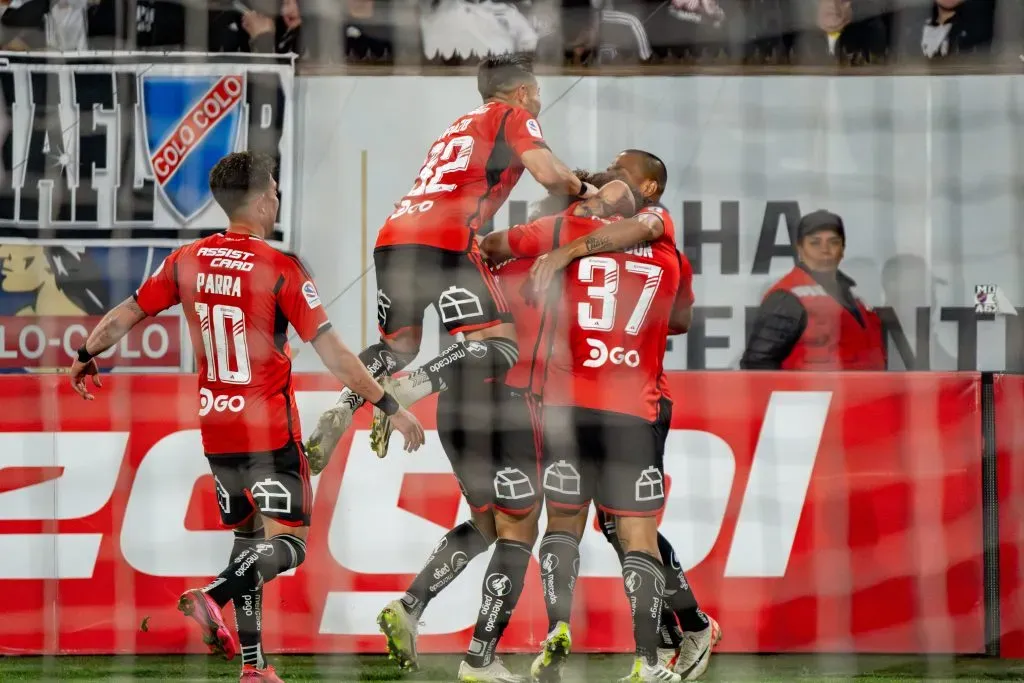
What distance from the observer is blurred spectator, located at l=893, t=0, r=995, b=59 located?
4.75 meters

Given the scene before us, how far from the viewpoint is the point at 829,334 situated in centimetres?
432

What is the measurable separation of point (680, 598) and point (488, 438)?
0.69 metres

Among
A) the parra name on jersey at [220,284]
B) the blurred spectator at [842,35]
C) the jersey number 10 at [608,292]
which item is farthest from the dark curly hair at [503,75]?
the blurred spectator at [842,35]

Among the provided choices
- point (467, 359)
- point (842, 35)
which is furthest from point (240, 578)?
point (842, 35)

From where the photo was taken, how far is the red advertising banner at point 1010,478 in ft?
12.6

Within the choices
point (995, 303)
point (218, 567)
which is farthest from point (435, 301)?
point (995, 303)

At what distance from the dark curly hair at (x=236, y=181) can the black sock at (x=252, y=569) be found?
2.77 ft

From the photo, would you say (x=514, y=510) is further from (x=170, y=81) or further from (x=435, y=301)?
(x=170, y=81)

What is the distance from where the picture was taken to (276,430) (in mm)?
3203

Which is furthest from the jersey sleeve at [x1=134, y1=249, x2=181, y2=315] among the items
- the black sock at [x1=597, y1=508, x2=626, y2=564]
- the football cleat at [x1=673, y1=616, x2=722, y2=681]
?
the football cleat at [x1=673, y1=616, x2=722, y2=681]

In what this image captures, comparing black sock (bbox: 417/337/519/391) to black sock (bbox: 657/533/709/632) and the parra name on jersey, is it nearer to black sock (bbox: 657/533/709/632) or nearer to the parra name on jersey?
the parra name on jersey

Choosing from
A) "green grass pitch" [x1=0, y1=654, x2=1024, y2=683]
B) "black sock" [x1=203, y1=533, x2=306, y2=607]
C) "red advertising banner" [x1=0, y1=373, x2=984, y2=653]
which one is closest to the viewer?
"black sock" [x1=203, y1=533, x2=306, y2=607]

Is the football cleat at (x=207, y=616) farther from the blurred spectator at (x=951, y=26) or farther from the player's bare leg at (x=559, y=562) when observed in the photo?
the blurred spectator at (x=951, y=26)

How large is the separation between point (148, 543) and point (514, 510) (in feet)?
3.95
